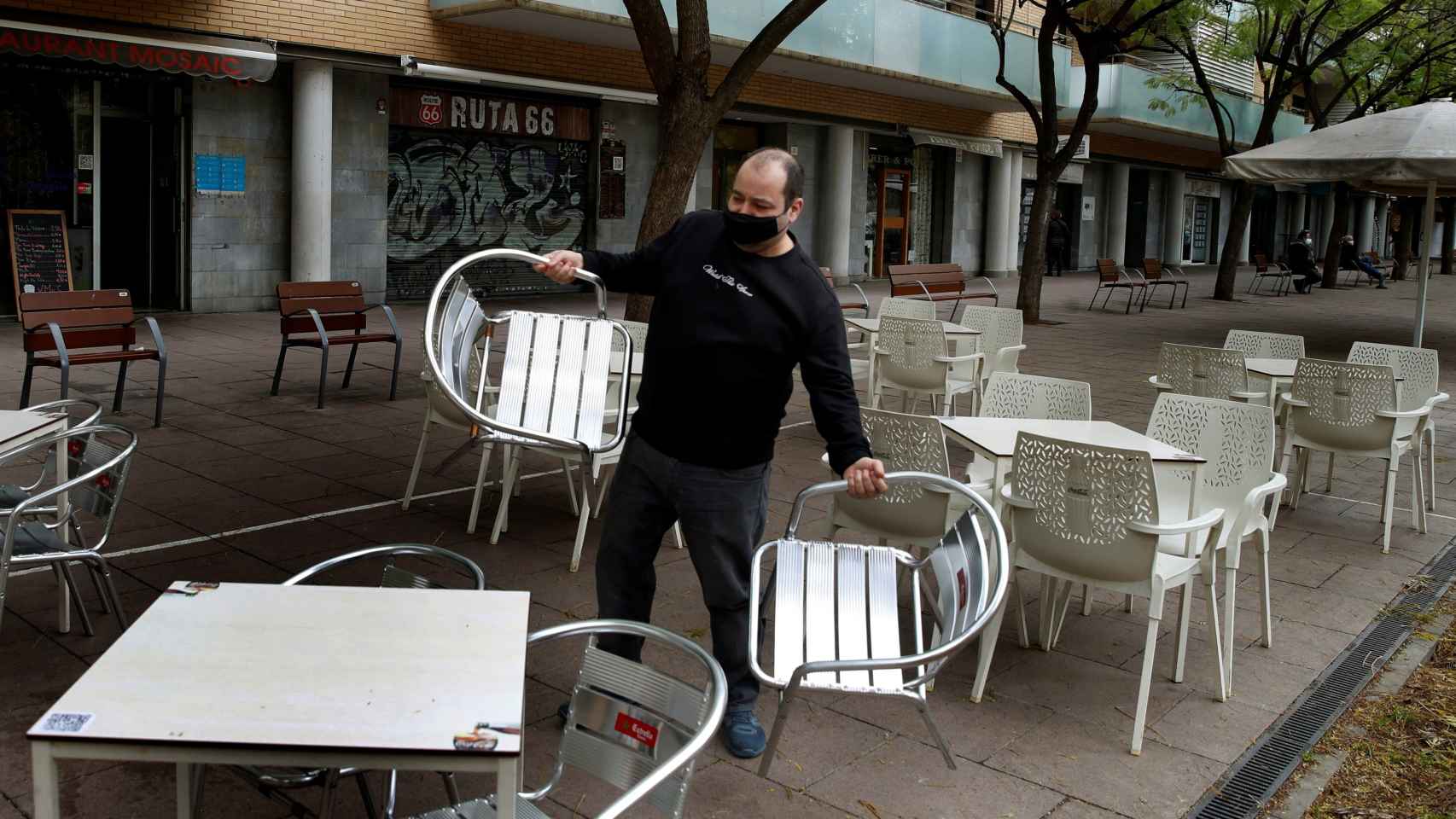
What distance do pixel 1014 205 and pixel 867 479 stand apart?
2656cm

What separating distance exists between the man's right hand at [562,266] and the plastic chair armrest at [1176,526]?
201 centimetres

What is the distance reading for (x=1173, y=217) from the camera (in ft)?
122

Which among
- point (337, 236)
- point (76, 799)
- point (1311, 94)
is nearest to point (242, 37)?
point (337, 236)

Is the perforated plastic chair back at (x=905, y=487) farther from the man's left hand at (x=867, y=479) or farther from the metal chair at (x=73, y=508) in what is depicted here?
the metal chair at (x=73, y=508)

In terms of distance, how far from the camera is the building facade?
14.3 metres

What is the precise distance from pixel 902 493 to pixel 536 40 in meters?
14.6

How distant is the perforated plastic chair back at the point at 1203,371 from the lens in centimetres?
763

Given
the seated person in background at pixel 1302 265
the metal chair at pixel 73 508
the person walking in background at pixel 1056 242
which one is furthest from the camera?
the person walking in background at pixel 1056 242

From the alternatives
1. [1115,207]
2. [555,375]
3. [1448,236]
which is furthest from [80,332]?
[1448,236]

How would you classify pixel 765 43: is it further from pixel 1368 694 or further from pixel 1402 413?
pixel 1368 694

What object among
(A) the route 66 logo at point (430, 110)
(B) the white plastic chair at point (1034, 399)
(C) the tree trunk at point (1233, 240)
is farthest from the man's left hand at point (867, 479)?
(C) the tree trunk at point (1233, 240)

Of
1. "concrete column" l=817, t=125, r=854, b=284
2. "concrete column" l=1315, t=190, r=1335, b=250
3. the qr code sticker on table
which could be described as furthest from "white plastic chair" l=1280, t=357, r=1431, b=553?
"concrete column" l=1315, t=190, r=1335, b=250

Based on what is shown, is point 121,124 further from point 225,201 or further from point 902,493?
point 902,493

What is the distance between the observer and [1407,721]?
183 inches
